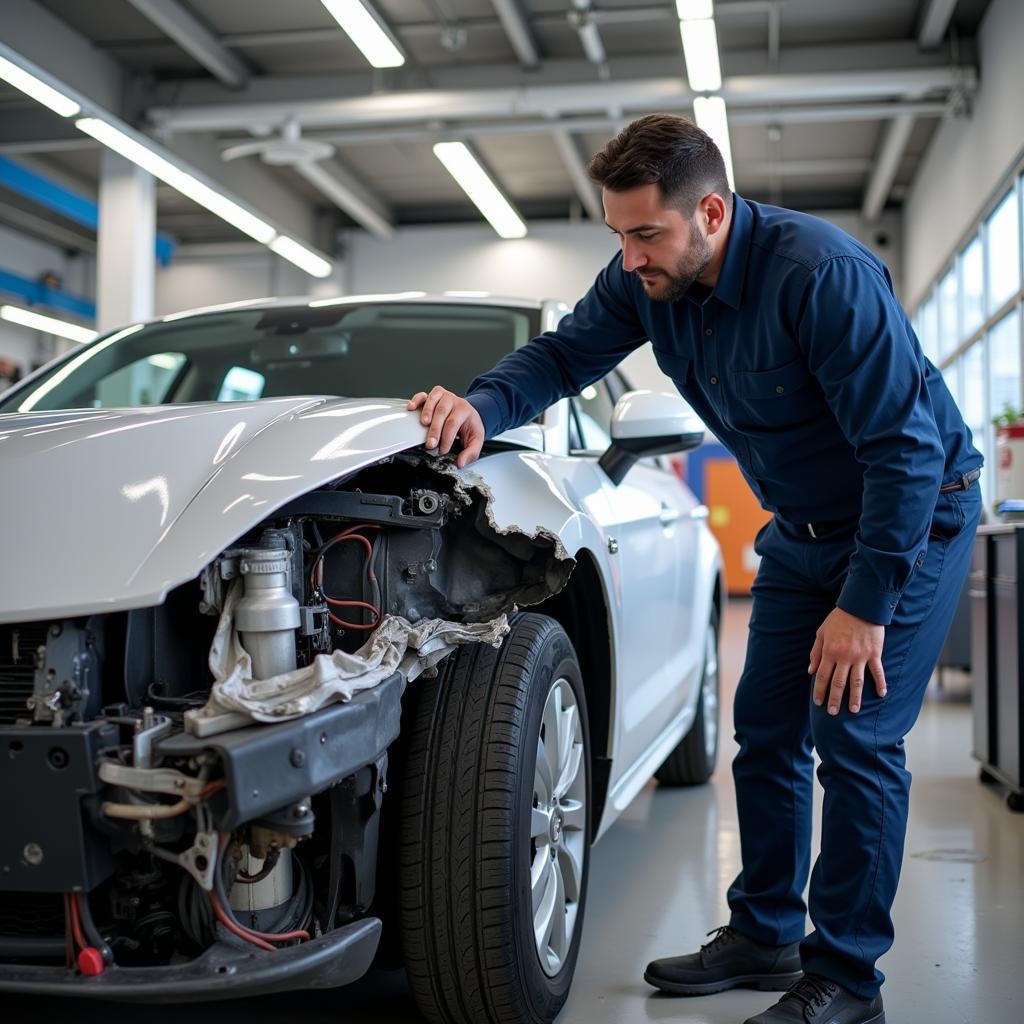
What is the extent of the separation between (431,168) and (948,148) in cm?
570

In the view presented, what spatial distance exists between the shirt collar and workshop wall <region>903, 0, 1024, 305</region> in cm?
667

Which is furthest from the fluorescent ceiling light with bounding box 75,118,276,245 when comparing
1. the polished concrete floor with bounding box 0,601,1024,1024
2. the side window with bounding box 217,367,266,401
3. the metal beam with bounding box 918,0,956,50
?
the polished concrete floor with bounding box 0,601,1024,1024

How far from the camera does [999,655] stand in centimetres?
396

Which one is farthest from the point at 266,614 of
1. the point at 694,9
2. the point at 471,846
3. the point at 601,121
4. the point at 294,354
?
the point at 601,121

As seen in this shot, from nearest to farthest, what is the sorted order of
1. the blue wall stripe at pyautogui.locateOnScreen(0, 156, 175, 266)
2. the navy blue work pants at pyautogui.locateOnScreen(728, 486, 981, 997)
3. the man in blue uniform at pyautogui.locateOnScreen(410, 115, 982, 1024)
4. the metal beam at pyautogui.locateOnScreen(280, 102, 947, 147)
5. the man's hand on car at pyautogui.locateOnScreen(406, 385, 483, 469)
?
the man's hand on car at pyautogui.locateOnScreen(406, 385, 483, 469) < the man in blue uniform at pyautogui.locateOnScreen(410, 115, 982, 1024) < the navy blue work pants at pyautogui.locateOnScreen(728, 486, 981, 997) < the metal beam at pyautogui.locateOnScreen(280, 102, 947, 147) < the blue wall stripe at pyautogui.locateOnScreen(0, 156, 175, 266)

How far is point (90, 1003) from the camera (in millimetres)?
2025

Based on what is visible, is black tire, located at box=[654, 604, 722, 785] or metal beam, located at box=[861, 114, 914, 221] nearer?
black tire, located at box=[654, 604, 722, 785]

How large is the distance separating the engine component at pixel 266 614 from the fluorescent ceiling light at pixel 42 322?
12.8 meters

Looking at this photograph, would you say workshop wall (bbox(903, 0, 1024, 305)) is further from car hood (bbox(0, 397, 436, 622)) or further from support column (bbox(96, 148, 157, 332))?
car hood (bbox(0, 397, 436, 622))

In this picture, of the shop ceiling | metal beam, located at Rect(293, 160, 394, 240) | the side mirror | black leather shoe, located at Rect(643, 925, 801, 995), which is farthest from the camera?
metal beam, located at Rect(293, 160, 394, 240)

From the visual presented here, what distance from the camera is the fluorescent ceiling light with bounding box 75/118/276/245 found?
8797mm

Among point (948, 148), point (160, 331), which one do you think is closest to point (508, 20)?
point (948, 148)

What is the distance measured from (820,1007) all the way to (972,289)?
9130 mm

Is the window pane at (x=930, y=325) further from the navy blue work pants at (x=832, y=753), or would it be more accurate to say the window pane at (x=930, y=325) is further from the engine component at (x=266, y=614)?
the engine component at (x=266, y=614)
